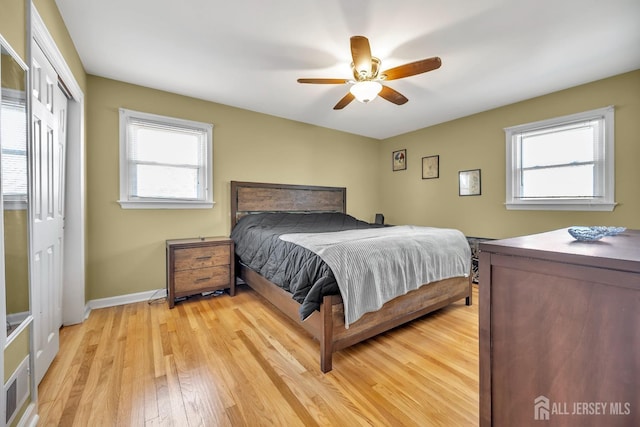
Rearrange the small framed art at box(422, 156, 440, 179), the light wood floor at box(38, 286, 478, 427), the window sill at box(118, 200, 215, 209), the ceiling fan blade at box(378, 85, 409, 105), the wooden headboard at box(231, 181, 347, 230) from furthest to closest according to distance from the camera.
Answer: the small framed art at box(422, 156, 440, 179) → the wooden headboard at box(231, 181, 347, 230) → the window sill at box(118, 200, 215, 209) → the ceiling fan blade at box(378, 85, 409, 105) → the light wood floor at box(38, 286, 478, 427)

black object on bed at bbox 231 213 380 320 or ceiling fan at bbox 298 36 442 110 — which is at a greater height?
ceiling fan at bbox 298 36 442 110

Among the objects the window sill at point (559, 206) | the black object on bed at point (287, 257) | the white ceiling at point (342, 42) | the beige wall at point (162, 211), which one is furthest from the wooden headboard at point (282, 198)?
the window sill at point (559, 206)

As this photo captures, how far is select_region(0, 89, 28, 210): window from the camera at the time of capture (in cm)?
117

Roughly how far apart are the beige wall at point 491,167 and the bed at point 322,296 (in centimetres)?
141

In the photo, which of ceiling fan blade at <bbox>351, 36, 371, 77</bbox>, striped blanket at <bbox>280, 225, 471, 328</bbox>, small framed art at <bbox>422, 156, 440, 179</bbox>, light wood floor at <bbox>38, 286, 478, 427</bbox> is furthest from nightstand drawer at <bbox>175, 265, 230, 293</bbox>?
small framed art at <bbox>422, 156, 440, 179</bbox>

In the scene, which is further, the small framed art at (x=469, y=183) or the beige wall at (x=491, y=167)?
the small framed art at (x=469, y=183)

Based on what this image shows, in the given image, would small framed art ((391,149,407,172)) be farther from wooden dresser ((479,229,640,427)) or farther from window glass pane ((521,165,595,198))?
wooden dresser ((479,229,640,427))

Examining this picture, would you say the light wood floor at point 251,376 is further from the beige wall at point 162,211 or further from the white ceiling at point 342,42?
the white ceiling at point 342,42

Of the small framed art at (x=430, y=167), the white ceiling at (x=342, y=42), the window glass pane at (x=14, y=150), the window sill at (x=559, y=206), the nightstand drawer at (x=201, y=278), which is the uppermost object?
the white ceiling at (x=342, y=42)

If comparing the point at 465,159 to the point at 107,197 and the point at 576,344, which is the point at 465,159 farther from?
the point at 107,197

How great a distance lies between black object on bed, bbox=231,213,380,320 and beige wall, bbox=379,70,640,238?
157 centimetres

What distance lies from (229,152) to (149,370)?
2.68 m

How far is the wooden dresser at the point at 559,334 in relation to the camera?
0.63 m

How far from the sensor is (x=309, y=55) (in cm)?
243
